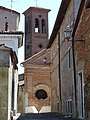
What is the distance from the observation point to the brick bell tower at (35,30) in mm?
47000

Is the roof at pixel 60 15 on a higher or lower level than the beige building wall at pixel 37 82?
higher

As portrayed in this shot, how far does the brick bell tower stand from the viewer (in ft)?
154

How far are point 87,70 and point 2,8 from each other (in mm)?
21109

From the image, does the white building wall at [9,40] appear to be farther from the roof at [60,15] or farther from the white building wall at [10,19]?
the white building wall at [10,19]

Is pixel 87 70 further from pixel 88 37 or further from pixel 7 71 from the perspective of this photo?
pixel 7 71

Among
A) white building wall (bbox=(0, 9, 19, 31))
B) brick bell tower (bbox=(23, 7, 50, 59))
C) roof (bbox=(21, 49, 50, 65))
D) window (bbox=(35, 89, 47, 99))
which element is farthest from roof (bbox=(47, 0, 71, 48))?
brick bell tower (bbox=(23, 7, 50, 59))

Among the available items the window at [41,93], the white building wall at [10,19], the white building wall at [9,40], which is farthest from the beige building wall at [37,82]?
the white building wall at [9,40]

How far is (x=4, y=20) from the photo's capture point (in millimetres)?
30984

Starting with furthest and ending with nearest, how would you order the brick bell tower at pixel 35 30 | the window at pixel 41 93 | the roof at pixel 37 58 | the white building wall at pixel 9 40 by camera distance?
1. the brick bell tower at pixel 35 30
2. the window at pixel 41 93
3. the roof at pixel 37 58
4. the white building wall at pixel 9 40

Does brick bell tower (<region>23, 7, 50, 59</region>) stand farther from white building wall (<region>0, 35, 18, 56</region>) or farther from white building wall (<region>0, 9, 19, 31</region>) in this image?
white building wall (<region>0, 35, 18, 56</region>)

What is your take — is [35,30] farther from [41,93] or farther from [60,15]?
[60,15]

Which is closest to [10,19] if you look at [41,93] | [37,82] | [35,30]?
[37,82]

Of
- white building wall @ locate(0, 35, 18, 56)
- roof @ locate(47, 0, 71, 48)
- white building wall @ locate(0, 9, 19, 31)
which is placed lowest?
white building wall @ locate(0, 35, 18, 56)

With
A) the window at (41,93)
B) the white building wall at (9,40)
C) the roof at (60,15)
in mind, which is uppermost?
the roof at (60,15)
